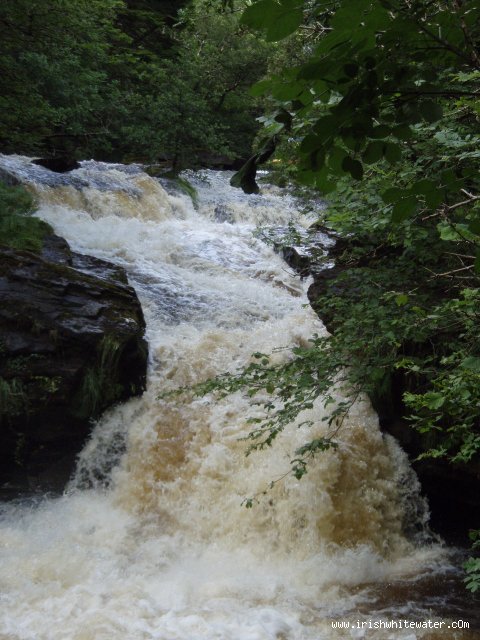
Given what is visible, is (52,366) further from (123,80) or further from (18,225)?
(123,80)

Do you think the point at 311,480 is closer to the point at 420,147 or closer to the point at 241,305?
the point at 420,147

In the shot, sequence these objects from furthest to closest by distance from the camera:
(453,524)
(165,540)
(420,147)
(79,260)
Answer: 1. (79,260)
2. (453,524)
3. (165,540)
4. (420,147)

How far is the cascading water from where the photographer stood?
396cm

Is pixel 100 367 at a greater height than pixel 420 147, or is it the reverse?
pixel 420 147

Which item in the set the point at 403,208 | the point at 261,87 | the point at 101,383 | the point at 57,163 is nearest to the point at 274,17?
the point at 261,87

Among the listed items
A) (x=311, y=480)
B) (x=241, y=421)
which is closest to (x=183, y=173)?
(x=241, y=421)

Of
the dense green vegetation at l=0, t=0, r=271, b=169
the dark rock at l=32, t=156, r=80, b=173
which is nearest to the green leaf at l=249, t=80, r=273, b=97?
the dense green vegetation at l=0, t=0, r=271, b=169

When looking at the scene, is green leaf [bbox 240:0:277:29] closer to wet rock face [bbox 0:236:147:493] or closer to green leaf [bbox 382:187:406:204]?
green leaf [bbox 382:187:406:204]

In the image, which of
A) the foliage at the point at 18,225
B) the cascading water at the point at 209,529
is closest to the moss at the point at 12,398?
the cascading water at the point at 209,529

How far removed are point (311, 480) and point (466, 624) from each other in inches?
67.3

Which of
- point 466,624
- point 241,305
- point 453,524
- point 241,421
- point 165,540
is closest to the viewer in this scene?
point 466,624

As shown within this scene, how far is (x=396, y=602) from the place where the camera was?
164 inches

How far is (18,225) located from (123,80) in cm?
1003

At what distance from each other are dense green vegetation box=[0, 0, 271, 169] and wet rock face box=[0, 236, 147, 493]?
254 cm
